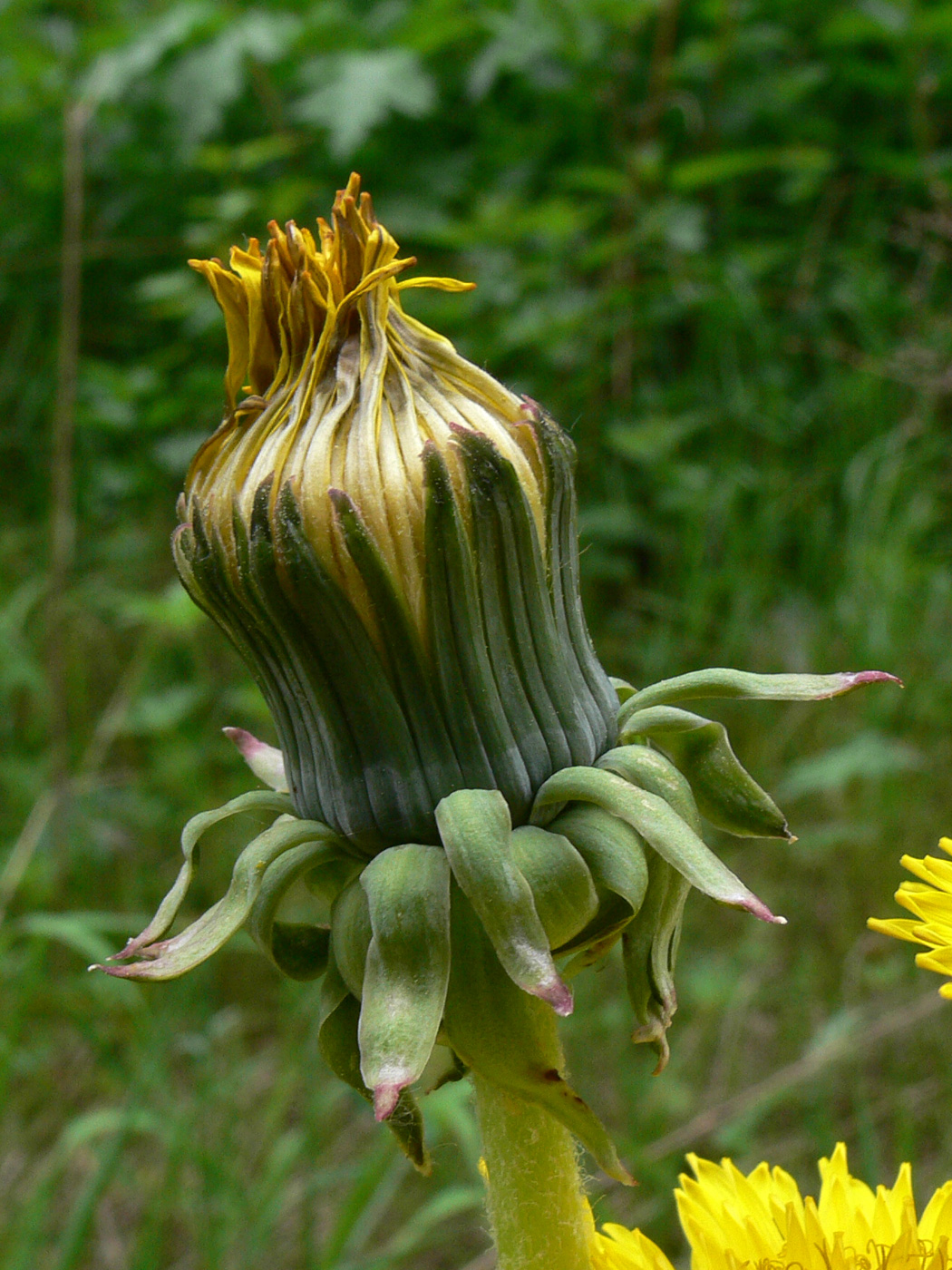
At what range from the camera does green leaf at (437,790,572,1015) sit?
0.74 m

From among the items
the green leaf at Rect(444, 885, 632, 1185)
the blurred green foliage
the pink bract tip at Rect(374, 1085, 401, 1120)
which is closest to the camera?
the pink bract tip at Rect(374, 1085, 401, 1120)

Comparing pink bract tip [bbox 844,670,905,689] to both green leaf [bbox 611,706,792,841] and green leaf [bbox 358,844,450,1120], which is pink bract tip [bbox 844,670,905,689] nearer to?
green leaf [bbox 611,706,792,841]

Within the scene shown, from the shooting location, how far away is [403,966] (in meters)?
0.80

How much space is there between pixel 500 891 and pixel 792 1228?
357 millimetres

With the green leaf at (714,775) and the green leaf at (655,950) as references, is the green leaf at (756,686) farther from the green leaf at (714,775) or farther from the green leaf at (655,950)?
the green leaf at (655,950)

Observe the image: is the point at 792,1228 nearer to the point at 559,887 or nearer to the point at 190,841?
the point at 559,887

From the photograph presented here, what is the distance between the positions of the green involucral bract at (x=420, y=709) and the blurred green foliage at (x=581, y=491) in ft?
4.30

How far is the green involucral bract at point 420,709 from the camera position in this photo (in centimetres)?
82

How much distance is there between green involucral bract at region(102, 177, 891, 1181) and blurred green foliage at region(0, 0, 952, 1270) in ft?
4.30

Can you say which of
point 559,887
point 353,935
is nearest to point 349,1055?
point 353,935

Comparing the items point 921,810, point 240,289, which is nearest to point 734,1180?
point 240,289

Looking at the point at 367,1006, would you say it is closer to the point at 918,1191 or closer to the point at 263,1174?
the point at 263,1174

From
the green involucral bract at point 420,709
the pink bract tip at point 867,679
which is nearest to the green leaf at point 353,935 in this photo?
the green involucral bract at point 420,709

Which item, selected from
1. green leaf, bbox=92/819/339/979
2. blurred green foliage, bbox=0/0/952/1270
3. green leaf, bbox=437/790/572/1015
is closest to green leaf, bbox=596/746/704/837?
green leaf, bbox=437/790/572/1015
